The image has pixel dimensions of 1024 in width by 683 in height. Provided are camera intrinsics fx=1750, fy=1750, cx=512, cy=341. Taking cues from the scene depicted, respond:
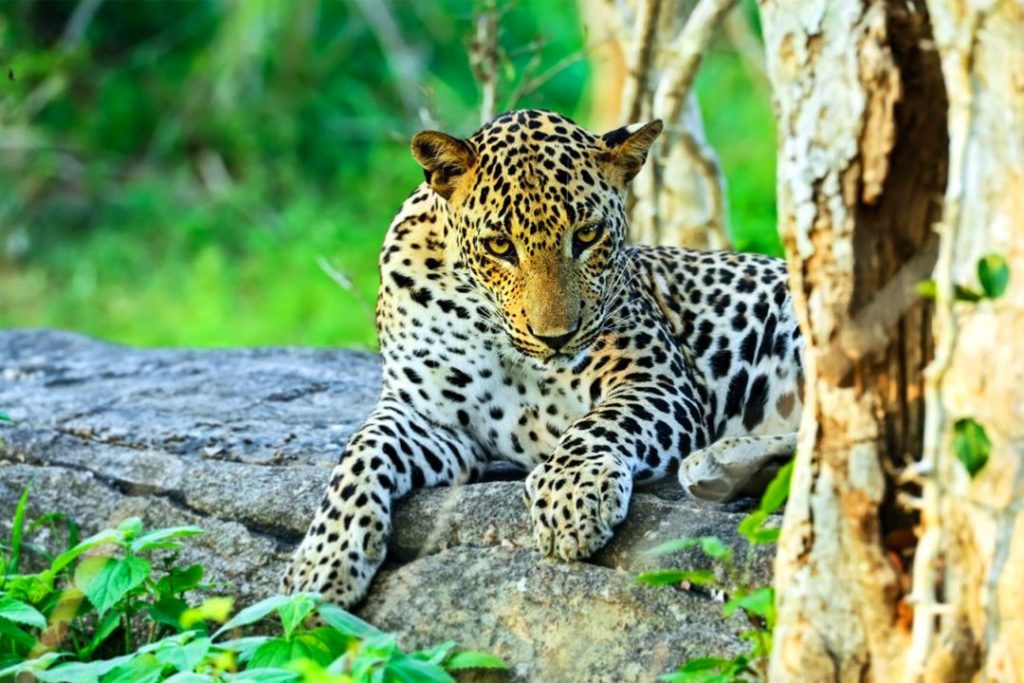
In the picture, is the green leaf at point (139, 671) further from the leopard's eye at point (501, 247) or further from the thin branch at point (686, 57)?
the thin branch at point (686, 57)

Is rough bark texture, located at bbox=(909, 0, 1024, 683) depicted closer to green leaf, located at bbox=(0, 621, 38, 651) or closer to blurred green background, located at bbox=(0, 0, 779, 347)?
green leaf, located at bbox=(0, 621, 38, 651)

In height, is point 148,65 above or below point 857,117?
above

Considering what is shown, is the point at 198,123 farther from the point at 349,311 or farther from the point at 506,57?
the point at 506,57

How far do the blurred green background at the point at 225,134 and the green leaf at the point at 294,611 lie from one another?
1204cm

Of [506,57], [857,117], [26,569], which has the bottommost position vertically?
[26,569]

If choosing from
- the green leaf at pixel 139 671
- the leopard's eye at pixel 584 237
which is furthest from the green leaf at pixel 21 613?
the leopard's eye at pixel 584 237

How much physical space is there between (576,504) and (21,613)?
1911 millimetres

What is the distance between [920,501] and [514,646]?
222 centimetres

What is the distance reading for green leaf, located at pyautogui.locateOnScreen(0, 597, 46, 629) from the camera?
230 inches

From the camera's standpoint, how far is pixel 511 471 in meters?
7.43

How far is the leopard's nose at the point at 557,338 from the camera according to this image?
6.60 m

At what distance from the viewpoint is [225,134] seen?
20500 mm

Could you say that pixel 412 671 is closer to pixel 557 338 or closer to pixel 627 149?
pixel 557 338

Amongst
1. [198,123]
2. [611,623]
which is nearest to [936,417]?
[611,623]
